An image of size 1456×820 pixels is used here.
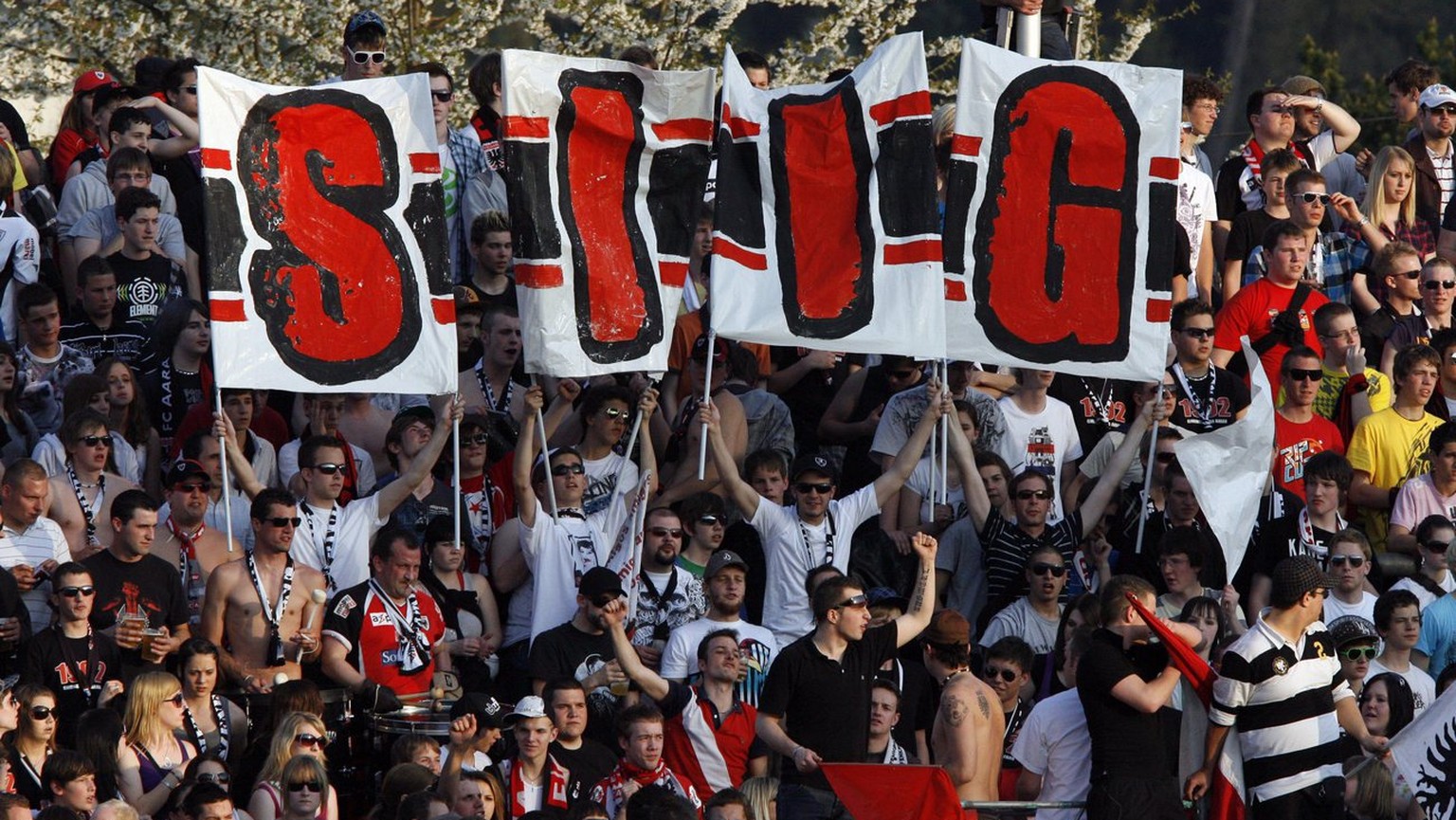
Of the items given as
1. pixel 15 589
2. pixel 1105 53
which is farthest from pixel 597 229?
pixel 1105 53

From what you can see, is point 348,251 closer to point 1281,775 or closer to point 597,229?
point 597,229

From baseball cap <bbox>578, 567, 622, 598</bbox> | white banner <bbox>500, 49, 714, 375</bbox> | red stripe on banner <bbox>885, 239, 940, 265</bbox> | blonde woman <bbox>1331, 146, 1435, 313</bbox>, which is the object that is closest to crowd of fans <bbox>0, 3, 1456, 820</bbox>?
baseball cap <bbox>578, 567, 622, 598</bbox>

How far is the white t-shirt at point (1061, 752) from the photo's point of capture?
38.1 feet

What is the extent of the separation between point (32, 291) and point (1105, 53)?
14111mm

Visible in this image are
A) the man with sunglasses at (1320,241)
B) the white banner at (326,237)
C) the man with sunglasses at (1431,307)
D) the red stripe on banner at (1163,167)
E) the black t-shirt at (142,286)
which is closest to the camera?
the white banner at (326,237)

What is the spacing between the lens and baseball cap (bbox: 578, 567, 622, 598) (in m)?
12.7

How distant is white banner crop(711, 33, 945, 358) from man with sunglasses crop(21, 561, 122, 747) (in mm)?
3395

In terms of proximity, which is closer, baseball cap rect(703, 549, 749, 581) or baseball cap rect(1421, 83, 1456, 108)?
baseball cap rect(703, 549, 749, 581)

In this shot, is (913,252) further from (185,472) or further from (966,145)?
(185,472)

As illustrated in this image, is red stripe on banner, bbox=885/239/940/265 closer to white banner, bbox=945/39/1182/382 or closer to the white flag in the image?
white banner, bbox=945/39/1182/382

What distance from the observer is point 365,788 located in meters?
12.4

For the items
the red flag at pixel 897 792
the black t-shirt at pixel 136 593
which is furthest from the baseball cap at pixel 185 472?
the red flag at pixel 897 792

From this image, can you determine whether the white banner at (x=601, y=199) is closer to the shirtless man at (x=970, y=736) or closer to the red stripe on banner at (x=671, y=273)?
the red stripe on banner at (x=671, y=273)

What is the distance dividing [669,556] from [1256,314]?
14.6 feet
